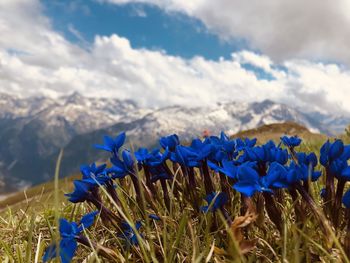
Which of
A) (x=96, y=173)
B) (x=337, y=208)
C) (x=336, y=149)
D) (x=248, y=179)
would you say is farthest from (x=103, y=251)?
(x=336, y=149)

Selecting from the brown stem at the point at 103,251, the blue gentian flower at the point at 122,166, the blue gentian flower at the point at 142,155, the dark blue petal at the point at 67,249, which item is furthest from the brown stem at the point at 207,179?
the dark blue petal at the point at 67,249

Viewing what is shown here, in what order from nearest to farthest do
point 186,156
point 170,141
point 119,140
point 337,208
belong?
point 337,208 < point 186,156 < point 119,140 < point 170,141

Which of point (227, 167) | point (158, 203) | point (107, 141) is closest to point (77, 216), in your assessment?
point (158, 203)

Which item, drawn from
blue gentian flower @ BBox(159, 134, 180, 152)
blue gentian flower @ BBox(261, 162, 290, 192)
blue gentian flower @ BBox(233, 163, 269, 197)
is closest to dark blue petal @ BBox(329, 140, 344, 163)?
blue gentian flower @ BBox(261, 162, 290, 192)

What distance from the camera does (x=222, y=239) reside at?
3.30 meters

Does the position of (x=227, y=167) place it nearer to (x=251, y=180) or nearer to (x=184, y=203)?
(x=251, y=180)

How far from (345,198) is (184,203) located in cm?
185

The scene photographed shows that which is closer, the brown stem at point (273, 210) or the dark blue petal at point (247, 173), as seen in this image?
the dark blue petal at point (247, 173)

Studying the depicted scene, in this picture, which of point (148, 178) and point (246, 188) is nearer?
point (246, 188)

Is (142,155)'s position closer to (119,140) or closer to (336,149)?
(119,140)

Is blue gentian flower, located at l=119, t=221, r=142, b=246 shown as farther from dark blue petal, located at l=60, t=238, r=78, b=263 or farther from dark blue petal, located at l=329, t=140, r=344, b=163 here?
dark blue petal, located at l=329, t=140, r=344, b=163

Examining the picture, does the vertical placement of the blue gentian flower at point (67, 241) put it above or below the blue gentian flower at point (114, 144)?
below

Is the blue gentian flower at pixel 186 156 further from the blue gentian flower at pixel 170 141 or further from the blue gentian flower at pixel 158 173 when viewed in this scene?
the blue gentian flower at pixel 158 173

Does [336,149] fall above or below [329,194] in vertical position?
above
